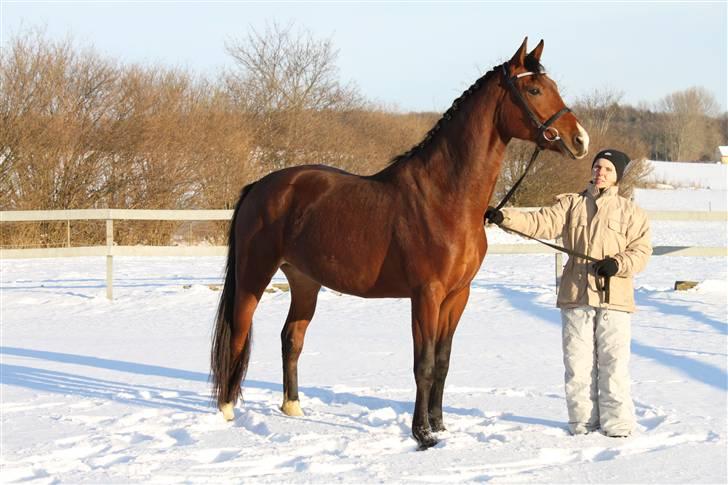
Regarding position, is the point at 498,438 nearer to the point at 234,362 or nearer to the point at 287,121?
the point at 234,362

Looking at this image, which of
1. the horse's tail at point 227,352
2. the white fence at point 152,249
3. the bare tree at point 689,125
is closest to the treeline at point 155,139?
the white fence at point 152,249

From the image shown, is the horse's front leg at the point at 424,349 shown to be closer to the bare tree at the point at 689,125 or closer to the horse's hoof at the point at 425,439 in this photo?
the horse's hoof at the point at 425,439

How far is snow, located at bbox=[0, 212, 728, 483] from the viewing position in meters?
4.09

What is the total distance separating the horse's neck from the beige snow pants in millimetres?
841

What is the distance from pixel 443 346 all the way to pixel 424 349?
0.28 metres

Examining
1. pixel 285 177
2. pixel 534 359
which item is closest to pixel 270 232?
pixel 285 177

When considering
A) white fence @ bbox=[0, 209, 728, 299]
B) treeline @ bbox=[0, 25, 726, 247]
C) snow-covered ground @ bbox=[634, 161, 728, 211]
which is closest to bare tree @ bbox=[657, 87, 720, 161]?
snow-covered ground @ bbox=[634, 161, 728, 211]

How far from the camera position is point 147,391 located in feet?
19.8

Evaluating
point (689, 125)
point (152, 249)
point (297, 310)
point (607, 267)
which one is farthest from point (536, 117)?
point (689, 125)

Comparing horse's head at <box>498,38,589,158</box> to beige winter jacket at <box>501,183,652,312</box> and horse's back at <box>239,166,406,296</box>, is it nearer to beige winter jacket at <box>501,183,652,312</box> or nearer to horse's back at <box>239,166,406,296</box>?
beige winter jacket at <box>501,183,652,312</box>

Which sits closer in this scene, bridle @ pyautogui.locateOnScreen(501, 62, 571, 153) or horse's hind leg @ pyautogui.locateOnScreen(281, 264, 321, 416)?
bridle @ pyautogui.locateOnScreen(501, 62, 571, 153)

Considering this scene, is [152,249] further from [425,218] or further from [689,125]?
[689,125]

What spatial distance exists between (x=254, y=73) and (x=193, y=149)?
21.2 feet

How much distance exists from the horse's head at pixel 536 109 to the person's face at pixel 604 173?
9.2 inches
